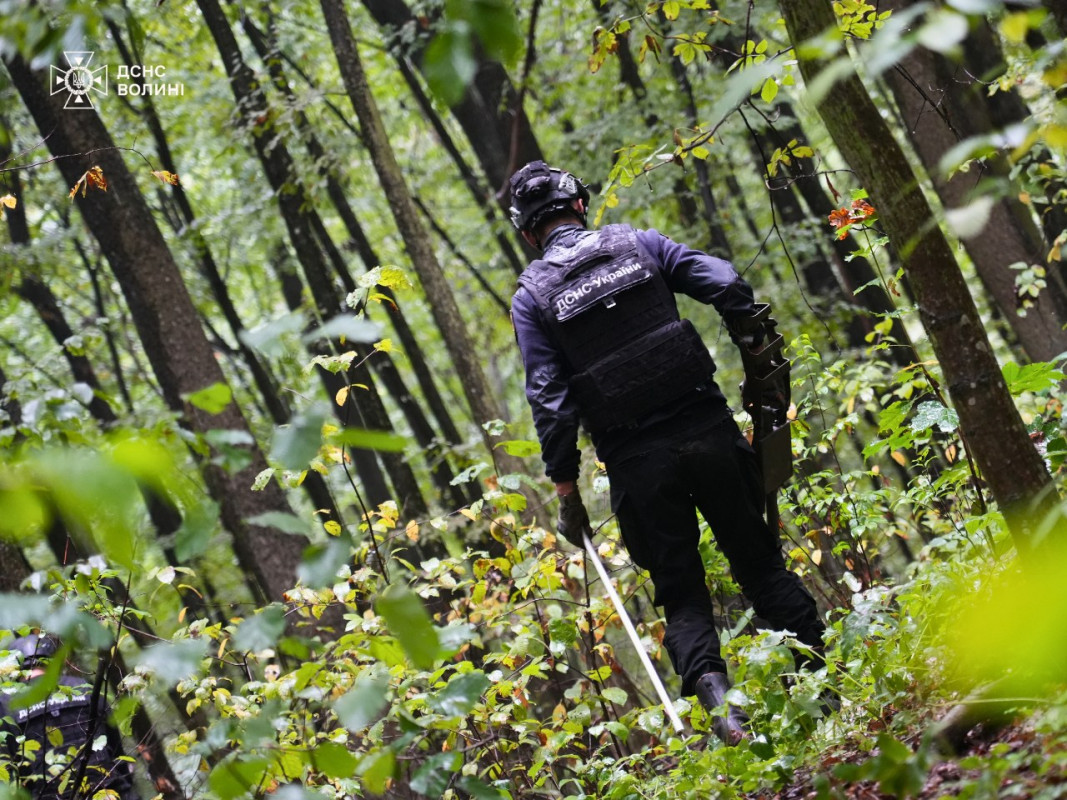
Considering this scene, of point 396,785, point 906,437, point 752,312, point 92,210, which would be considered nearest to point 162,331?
point 92,210

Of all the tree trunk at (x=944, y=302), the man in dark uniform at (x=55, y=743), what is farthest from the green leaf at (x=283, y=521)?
the man in dark uniform at (x=55, y=743)

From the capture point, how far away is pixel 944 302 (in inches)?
81.4

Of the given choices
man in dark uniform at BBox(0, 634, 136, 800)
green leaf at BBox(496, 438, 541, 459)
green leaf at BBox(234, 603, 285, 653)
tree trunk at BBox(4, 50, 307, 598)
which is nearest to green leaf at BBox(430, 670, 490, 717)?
green leaf at BBox(234, 603, 285, 653)

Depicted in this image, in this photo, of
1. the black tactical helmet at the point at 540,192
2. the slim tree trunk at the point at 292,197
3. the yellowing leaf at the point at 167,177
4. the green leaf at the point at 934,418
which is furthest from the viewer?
the slim tree trunk at the point at 292,197

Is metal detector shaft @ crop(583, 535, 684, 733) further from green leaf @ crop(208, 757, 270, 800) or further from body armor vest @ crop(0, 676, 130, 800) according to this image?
body armor vest @ crop(0, 676, 130, 800)

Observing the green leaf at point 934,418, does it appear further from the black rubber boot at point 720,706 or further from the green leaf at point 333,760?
the green leaf at point 333,760

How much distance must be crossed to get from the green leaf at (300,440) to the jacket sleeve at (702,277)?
2.74 m

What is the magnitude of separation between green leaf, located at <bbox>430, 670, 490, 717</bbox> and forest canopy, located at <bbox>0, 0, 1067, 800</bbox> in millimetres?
15

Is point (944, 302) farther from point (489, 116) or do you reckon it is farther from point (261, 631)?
point (489, 116)

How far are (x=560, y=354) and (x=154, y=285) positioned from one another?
4735 millimetres

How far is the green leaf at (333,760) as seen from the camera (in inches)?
71.1

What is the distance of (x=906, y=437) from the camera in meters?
3.57

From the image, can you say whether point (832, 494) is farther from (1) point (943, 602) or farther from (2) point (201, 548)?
(2) point (201, 548)

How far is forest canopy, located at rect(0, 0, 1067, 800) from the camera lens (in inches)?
55.1
